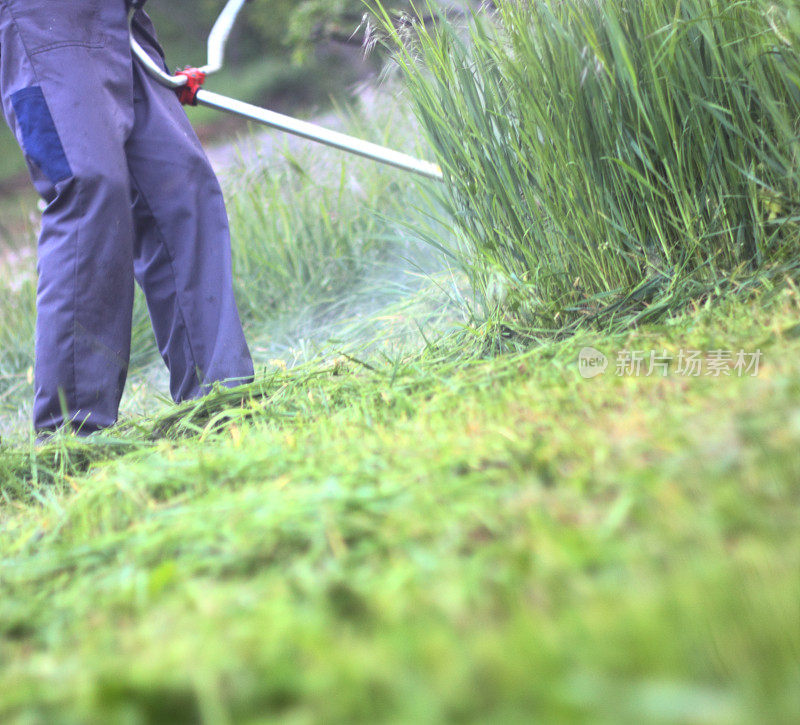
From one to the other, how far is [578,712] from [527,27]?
1317mm

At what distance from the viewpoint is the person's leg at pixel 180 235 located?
5.78 feet

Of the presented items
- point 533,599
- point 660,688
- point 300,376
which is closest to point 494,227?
point 300,376

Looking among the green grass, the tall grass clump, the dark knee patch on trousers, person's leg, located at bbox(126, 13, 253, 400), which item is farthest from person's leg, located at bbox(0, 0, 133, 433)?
the tall grass clump

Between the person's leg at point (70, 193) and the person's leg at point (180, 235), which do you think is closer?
the person's leg at point (70, 193)

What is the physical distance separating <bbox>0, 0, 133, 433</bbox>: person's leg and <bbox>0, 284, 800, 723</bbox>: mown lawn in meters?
0.58

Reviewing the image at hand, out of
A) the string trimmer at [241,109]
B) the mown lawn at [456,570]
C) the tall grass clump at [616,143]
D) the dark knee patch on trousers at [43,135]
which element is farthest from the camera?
the string trimmer at [241,109]

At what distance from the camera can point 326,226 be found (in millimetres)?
3010

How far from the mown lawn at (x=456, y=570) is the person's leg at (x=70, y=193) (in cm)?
58

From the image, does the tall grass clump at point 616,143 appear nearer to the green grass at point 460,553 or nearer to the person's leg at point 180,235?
the green grass at point 460,553

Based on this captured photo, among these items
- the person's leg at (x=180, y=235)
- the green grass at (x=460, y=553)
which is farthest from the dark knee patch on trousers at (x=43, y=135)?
the green grass at (x=460, y=553)

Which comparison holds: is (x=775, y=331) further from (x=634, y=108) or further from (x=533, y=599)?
(x=533, y=599)

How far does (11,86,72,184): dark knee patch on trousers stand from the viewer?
1.52 metres

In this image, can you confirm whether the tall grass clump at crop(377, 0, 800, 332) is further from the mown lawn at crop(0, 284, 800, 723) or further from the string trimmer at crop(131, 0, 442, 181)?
the mown lawn at crop(0, 284, 800, 723)

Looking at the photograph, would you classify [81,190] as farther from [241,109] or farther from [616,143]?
[616,143]
